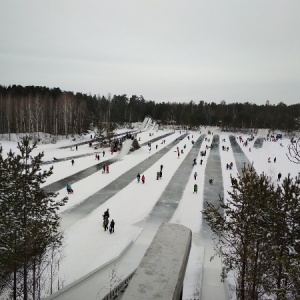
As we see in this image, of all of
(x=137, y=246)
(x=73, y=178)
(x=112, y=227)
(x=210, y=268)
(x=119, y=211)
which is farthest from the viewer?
(x=73, y=178)

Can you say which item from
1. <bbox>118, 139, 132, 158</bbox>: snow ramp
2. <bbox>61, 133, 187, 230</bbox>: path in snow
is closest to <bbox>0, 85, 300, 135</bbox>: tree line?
<bbox>118, 139, 132, 158</bbox>: snow ramp

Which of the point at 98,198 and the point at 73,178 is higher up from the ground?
the point at 73,178

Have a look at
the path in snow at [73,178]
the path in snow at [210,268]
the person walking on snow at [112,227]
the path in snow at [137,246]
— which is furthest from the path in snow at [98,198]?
the path in snow at [210,268]

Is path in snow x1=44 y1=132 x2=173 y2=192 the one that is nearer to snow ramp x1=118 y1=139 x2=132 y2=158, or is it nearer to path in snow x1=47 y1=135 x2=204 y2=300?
path in snow x1=47 y1=135 x2=204 y2=300

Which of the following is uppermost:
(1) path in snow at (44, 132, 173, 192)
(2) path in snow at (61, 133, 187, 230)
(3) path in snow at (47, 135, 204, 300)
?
(1) path in snow at (44, 132, 173, 192)

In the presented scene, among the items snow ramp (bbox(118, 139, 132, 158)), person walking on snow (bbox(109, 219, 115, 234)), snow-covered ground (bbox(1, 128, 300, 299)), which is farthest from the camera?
snow ramp (bbox(118, 139, 132, 158))

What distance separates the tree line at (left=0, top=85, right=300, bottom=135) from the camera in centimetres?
6738

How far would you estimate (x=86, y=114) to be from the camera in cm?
8581

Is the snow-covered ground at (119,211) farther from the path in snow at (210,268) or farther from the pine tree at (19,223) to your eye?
the pine tree at (19,223)

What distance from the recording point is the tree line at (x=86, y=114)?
221ft

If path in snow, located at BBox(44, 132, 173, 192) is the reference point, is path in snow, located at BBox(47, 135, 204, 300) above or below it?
below

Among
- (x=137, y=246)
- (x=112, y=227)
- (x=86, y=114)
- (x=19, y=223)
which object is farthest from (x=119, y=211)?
(x=86, y=114)

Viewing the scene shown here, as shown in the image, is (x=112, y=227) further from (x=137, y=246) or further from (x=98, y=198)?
(x=98, y=198)

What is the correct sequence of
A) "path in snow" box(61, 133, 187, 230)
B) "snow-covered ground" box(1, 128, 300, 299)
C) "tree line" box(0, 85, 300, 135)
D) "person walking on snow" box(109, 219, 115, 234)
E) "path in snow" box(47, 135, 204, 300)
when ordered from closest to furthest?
"path in snow" box(47, 135, 204, 300) → "snow-covered ground" box(1, 128, 300, 299) → "person walking on snow" box(109, 219, 115, 234) → "path in snow" box(61, 133, 187, 230) → "tree line" box(0, 85, 300, 135)
